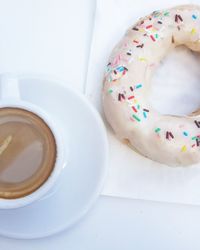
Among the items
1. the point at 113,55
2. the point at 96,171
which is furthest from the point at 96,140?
the point at 113,55

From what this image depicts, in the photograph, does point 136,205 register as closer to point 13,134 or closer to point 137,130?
point 137,130

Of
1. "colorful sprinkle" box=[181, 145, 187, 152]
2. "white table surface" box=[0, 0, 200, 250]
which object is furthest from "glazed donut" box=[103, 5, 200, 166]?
"white table surface" box=[0, 0, 200, 250]

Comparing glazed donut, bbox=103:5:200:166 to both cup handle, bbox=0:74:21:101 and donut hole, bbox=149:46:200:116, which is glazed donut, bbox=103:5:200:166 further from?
cup handle, bbox=0:74:21:101

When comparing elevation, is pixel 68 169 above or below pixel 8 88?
below

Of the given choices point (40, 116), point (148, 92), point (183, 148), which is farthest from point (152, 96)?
point (40, 116)

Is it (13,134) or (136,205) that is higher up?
(13,134)

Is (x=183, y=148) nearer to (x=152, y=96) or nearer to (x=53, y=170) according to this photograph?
(x=152, y=96)
